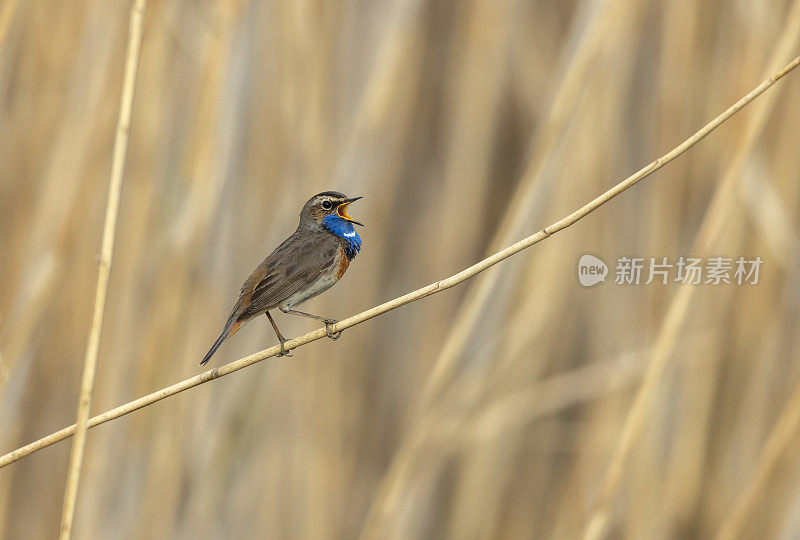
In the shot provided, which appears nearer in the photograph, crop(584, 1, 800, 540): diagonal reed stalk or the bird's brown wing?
the bird's brown wing

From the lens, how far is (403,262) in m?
1.84

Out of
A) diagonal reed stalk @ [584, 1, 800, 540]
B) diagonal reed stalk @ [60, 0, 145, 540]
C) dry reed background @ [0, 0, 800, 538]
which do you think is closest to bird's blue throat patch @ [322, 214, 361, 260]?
dry reed background @ [0, 0, 800, 538]

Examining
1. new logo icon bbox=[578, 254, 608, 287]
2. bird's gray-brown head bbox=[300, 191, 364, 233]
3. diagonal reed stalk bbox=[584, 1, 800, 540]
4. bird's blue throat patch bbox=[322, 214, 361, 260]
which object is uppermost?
bird's gray-brown head bbox=[300, 191, 364, 233]

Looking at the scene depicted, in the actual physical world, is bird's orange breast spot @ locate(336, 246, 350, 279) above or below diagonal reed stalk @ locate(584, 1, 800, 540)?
above

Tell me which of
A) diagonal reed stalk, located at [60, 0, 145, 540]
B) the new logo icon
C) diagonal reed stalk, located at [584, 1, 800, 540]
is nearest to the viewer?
diagonal reed stalk, located at [60, 0, 145, 540]

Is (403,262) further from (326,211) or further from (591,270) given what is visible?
(326,211)

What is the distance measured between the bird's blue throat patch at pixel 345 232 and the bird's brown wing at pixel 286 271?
2 cm

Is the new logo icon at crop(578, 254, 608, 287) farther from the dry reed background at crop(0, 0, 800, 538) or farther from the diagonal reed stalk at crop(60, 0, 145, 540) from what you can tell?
the diagonal reed stalk at crop(60, 0, 145, 540)

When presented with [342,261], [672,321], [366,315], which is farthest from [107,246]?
[672,321]

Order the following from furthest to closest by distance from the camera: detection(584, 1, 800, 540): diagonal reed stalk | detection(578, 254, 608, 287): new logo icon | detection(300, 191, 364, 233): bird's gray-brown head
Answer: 1. detection(578, 254, 608, 287): new logo icon
2. detection(584, 1, 800, 540): diagonal reed stalk
3. detection(300, 191, 364, 233): bird's gray-brown head

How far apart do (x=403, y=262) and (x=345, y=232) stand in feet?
2.36

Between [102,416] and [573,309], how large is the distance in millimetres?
1256

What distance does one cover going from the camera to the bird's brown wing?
100cm

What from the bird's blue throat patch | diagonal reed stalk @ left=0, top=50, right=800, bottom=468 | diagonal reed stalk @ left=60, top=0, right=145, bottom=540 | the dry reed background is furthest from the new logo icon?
diagonal reed stalk @ left=60, top=0, right=145, bottom=540
